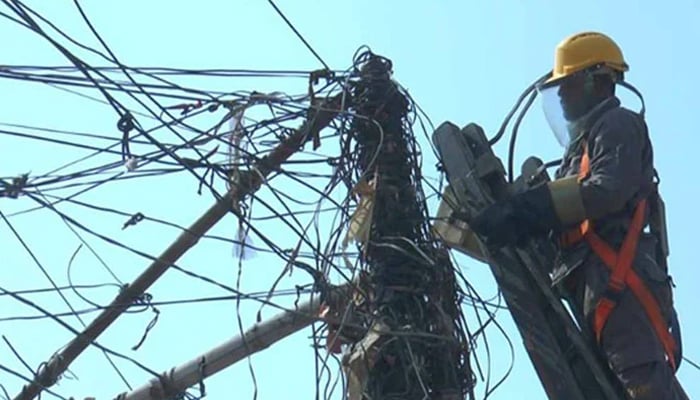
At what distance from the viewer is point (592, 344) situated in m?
5.38

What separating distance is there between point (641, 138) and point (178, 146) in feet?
7.03

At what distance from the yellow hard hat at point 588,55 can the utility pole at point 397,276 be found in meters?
0.78

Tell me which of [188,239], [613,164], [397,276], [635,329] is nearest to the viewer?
[635,329]

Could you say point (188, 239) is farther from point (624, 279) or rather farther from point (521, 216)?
point (624, 279)

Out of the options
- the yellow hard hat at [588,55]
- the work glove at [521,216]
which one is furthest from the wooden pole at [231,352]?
the yellow hard hat at [588,55]

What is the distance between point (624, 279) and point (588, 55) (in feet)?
4.14

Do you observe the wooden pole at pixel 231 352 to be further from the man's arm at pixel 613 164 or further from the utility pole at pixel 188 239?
the man's arm at pixel 613 164

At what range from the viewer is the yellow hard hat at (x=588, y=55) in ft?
19.7

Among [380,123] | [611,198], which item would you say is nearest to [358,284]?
[380,123]

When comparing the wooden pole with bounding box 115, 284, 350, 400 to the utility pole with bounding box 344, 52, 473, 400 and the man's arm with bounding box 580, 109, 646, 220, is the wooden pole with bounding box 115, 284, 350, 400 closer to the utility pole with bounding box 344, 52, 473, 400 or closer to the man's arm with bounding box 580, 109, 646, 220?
the utility pole with bounding box 344, 52, 473, 400

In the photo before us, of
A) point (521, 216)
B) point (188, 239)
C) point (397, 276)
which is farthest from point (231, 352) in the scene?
point (521, 216)

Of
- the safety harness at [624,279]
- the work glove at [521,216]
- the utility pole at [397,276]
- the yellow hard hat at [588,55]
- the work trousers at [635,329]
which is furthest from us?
the yellow hard hat at [588,55]

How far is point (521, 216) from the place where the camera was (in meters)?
5.34

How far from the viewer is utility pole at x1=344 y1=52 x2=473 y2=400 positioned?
5.57 m
